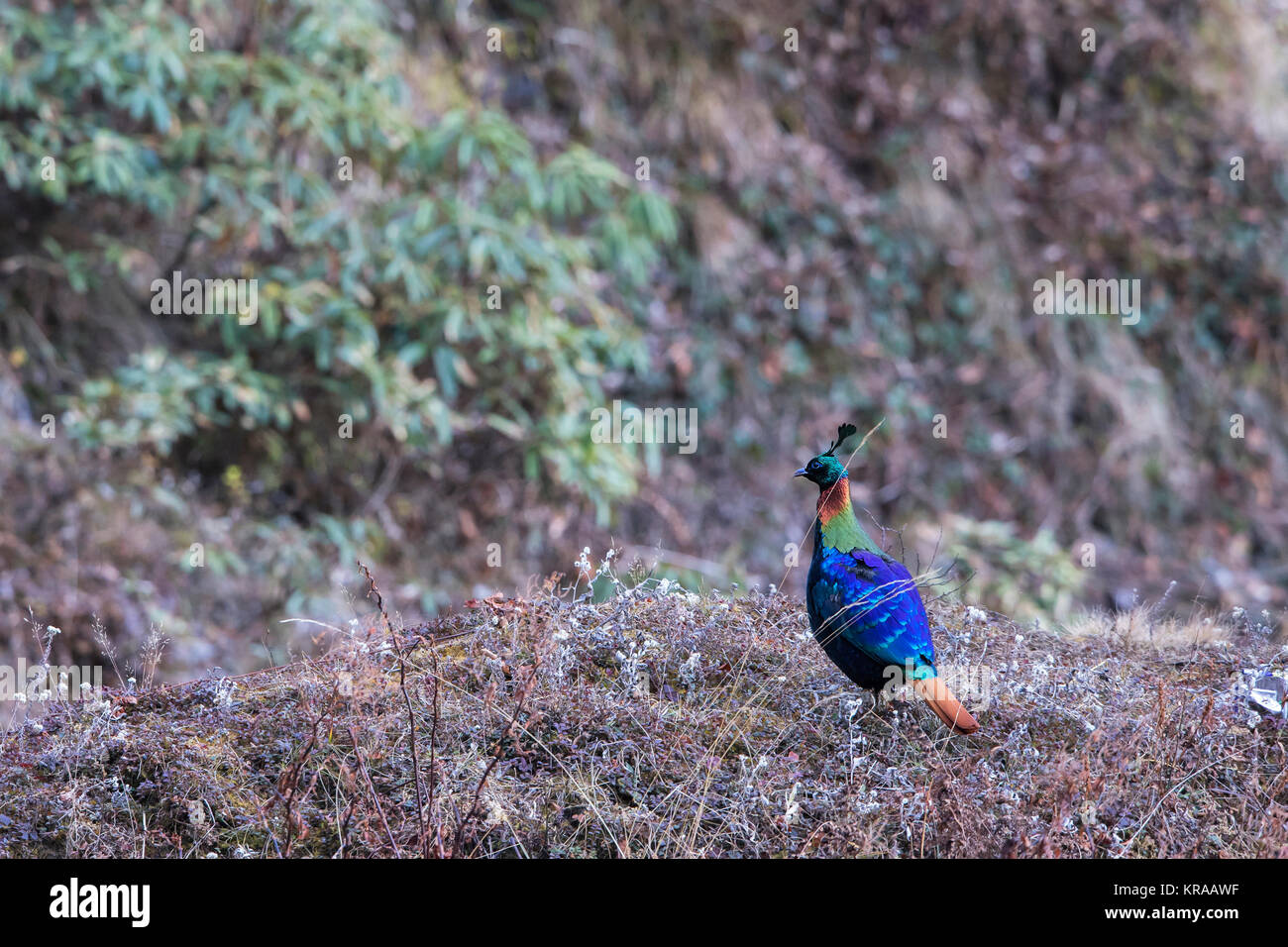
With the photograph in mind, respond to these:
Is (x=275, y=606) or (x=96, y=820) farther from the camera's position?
(x=275, y=606)

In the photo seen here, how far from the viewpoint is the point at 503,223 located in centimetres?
596

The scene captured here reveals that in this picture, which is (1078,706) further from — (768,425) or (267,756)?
(768,425)

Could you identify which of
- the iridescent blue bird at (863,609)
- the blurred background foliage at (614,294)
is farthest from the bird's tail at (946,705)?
the blurred background foliage at (614,294)

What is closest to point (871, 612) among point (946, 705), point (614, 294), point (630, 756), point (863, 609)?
point (863, 609)

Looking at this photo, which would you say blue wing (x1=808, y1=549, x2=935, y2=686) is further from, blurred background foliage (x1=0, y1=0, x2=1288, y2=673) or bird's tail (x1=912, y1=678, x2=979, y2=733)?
blurred background foliage (x1=0, y1=0, x2=1288, y2=673)

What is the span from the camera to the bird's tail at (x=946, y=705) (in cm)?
249

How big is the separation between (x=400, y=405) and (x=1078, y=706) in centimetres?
393

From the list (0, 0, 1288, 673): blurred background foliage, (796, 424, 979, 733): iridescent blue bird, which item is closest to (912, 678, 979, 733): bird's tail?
(796, 424, 979, 733): iridescent blue bird

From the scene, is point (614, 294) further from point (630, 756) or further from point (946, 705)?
point (946, 705)

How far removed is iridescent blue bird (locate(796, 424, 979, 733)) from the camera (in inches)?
101

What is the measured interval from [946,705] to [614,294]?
491 centimetres

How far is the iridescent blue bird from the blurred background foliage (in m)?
2.44

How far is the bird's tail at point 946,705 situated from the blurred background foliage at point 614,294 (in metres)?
2.74
